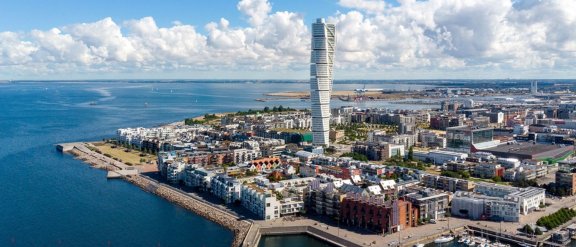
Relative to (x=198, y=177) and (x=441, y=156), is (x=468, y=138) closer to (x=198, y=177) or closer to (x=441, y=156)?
(x=441, y=156)

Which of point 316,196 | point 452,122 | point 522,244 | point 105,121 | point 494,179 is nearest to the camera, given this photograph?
point 522,244

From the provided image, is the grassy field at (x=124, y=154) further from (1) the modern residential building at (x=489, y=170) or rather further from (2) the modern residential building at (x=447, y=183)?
(1) the modern residential building at (x=489, y=170)

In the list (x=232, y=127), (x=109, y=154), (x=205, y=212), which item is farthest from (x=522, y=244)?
(x=232, y=127)

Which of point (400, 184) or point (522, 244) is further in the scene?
point (400, 184)

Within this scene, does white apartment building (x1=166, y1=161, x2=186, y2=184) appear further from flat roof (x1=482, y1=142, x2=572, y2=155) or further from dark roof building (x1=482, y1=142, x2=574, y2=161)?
flat roof (x1=482, y1=142, x2=572, y2=155)

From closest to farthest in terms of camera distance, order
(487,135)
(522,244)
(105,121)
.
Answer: (522,244) → (487,135) → (105,121)

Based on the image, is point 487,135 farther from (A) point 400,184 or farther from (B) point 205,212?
(B) point 205,212

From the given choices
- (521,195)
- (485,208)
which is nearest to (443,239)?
(485,208)
